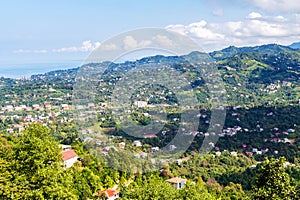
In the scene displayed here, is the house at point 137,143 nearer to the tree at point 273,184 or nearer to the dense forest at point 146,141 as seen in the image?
the dense forest at point 146,141

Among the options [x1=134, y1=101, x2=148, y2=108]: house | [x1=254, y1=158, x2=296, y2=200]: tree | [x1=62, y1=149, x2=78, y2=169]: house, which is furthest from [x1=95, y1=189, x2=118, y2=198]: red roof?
[x1=134, y1=101, x2=148, y2=108]: house

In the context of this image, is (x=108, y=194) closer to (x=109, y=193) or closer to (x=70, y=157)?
(x=109, y=193)

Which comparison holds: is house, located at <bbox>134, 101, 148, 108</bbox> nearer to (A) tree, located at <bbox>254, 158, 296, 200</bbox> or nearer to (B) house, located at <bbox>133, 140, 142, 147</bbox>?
(B) house, located at <bbox>133, 140, 142, 147</bbox>

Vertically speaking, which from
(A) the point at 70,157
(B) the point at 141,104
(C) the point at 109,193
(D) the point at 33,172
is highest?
(D) the point at 33,172

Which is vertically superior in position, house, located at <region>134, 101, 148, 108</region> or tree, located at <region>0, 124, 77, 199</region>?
tree, located at <region>0, 124, 77, 199</region>

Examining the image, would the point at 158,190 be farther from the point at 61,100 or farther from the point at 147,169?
the point at 61,100

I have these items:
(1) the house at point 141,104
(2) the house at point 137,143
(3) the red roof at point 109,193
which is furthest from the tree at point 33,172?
(1) the house at point 141,104

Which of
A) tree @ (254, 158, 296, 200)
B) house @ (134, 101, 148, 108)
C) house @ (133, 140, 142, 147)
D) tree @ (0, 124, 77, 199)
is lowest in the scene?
house @ (133, 140, 142, 147)

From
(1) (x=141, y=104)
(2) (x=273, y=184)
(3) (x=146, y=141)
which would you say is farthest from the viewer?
(1) (x=141, y=104)

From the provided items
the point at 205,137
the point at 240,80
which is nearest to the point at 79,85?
the point at 205,137

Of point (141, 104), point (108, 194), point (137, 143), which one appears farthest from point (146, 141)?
point (108, 194)
